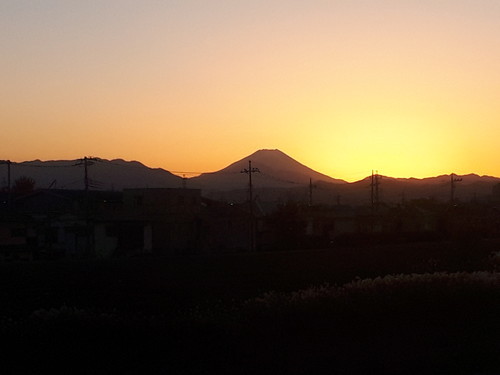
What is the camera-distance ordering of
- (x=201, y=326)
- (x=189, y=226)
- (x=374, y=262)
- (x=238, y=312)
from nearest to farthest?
1. (x=201, y=326)
2. (x=238, y=312)
3. (x=374, y=262)
4. (x=189, y=226)

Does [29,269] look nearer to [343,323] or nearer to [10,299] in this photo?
A: [10,299]

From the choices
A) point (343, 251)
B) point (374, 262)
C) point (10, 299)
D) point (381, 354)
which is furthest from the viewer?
point (343, 251)

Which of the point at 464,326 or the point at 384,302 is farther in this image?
the point at 384,302

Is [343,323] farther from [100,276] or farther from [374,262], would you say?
[374,262]

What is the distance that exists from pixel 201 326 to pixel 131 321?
1.47 metres

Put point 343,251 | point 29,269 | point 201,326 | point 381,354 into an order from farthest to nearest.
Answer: point 343,251, point 29,269, point 201,326, point 381,354

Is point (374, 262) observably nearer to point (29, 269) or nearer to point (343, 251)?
point (343, 251)

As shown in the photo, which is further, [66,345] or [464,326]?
[464,326]

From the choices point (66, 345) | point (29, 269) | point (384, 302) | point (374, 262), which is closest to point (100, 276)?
point (29, 269)

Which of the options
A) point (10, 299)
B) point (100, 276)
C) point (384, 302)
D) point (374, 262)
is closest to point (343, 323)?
point (384, 302)

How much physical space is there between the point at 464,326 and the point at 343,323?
277cm

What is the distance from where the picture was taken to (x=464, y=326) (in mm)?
19297

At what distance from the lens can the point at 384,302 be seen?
20.7 metres

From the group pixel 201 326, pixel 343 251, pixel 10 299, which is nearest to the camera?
pixel 201 326
